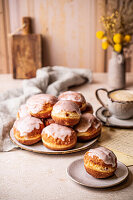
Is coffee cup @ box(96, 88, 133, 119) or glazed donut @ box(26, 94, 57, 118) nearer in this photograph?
glazed donut @ box(26, 94, 57, 118)

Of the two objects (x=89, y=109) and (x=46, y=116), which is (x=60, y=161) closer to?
(x=46, y=116)

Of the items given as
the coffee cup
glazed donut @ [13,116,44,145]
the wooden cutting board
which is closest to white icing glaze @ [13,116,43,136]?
glazed donut @ [13,116,44,145]

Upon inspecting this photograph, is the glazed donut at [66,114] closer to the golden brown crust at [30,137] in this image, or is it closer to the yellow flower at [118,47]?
the golden brown crust at [30,137]

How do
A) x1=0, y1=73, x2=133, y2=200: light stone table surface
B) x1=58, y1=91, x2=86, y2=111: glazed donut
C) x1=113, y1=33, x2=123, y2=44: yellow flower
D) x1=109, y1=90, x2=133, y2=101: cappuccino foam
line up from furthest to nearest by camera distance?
1. x1=113, y1=33, x2=123, y2=44: yellow flower
2. x1=109, y1=90, x2=133, y2=101: cappuccino foam
3. x1=58, y1=91, x2=86, y2=111: glazed donut
4. x1=0, y1=73, x2=133, y2=200: light stone table surface

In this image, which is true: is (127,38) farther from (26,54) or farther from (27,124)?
(27,124)

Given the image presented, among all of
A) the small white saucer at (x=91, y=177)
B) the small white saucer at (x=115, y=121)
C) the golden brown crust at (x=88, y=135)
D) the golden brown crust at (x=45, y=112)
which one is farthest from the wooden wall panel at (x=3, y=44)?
the small white saucer at (x=91, y=177)

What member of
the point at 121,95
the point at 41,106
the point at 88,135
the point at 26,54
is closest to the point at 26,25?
the point at 26,54

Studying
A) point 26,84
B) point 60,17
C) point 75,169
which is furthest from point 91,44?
point 75,169

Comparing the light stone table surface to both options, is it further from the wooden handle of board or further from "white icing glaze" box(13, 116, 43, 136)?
the wooden handle of board
